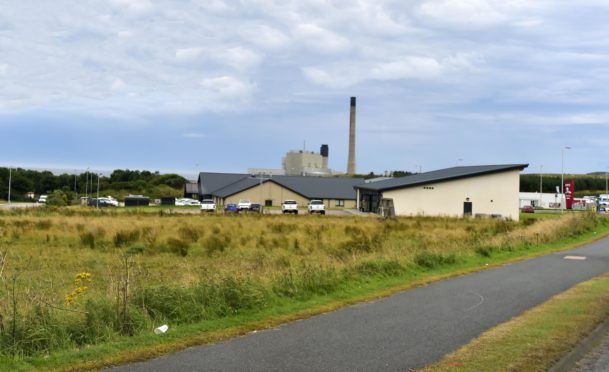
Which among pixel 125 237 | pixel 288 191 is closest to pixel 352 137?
pixel 288 191

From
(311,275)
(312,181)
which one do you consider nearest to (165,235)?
(311,275)

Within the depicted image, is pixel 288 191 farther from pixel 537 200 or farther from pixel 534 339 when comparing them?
pixel 534 339

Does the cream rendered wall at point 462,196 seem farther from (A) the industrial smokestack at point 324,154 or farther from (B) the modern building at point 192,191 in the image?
(A) the industrial smokestack at point 324,154

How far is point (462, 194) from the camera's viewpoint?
213 ft

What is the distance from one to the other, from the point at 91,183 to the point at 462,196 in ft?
300

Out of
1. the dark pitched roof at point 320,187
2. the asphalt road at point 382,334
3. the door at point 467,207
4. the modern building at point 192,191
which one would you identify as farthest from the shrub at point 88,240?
the modern building at point 192,191

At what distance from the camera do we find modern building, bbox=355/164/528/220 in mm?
63875

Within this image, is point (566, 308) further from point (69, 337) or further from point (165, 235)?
point (165, 235)

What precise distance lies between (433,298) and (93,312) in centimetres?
611

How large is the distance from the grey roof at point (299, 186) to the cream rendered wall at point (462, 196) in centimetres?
2802

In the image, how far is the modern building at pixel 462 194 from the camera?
63875mm

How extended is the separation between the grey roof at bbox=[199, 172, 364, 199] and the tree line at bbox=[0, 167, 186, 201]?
26754 mm

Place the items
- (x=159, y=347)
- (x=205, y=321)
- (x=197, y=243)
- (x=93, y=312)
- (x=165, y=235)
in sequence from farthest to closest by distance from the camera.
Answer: (x=165, y=235) < (x=197, y=243) < (x=205, y=321) < (x=93, y=312) < (x=159, y=347)

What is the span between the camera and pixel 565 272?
52.3 ft
